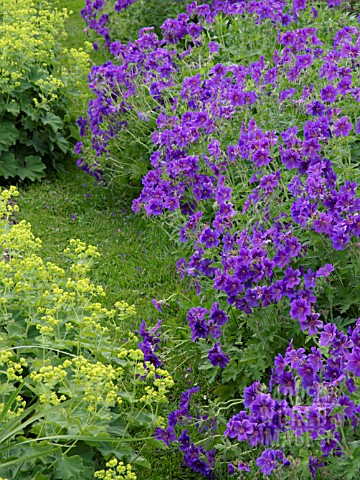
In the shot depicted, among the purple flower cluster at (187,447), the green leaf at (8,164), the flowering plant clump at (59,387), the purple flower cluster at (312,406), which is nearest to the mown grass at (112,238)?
the green leaf at (8,164)

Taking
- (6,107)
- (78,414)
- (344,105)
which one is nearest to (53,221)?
(6,107)

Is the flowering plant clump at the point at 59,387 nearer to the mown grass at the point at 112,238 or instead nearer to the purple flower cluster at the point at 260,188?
the purple flower cluster at the point at 260,188

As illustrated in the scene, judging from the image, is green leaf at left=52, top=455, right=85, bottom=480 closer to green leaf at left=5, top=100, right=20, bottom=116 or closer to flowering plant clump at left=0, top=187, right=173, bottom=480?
flowering plant clump at left=0, top=187, right=173, bottom=480

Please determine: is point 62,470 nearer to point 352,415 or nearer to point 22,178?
point 352,415

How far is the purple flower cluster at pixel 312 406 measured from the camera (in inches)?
103

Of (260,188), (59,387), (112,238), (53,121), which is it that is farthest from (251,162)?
(53,121)

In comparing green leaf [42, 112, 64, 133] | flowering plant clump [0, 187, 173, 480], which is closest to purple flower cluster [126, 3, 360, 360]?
flowering plant clump [0, 187, 173, 480]

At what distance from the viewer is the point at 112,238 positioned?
5.83 meters

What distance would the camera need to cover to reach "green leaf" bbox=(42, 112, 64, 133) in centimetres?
641

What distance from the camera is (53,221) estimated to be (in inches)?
239

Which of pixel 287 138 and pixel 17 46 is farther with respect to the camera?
pixel 17 46

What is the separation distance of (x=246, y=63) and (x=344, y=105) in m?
1.64

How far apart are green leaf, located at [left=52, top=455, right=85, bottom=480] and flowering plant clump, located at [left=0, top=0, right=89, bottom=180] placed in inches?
145

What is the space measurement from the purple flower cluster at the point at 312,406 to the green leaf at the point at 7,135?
155 inches
